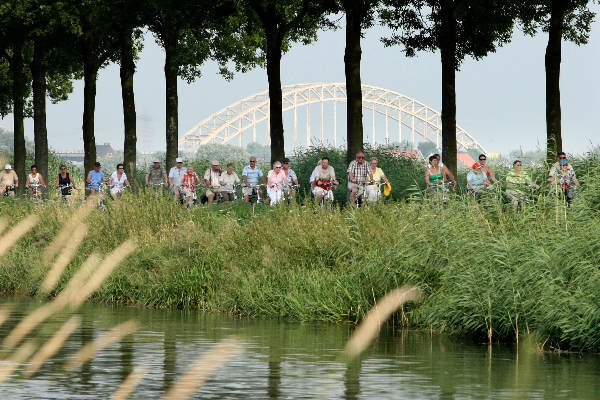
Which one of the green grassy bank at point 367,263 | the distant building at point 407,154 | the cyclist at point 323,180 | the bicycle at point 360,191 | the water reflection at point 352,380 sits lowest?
the water reflection at point 352,380

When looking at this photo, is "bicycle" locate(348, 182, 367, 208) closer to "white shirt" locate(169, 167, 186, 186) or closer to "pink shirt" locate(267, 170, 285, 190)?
"pink shirt" locate(267, 170, 285, 190)

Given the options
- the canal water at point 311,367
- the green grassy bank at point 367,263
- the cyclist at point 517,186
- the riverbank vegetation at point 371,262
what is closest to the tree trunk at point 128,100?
the green grassy bank at point 367,263

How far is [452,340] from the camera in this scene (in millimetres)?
14773

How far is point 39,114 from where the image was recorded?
44.8 meters

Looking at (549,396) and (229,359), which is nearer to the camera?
(549,396)

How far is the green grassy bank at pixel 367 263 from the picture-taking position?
14.1 metres

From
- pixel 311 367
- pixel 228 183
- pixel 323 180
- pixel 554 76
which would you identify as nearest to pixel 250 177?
pixel 228 183

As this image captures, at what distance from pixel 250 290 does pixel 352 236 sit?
5.72ft

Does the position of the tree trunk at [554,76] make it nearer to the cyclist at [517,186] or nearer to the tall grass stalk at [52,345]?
the cyclist at [517,186]

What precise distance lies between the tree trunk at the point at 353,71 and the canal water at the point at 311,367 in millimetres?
15993

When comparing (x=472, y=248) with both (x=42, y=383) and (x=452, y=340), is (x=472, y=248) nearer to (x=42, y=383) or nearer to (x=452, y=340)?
(x=452, y=340)

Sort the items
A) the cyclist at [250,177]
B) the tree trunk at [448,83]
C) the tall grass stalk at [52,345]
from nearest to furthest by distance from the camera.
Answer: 1. the tall grass stalk at [52,345]
2. the tree trunk at [448,83]
3. the cyclist at [250,177]

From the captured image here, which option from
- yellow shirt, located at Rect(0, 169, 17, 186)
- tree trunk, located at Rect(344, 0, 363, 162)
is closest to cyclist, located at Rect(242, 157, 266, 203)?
tree trunk, located at Rect(344, 0, 363, 162)

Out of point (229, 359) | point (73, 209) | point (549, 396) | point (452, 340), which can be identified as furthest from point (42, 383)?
point (73, 209)
